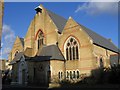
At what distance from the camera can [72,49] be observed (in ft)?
125

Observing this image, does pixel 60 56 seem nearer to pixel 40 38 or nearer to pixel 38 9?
pixel 40 38

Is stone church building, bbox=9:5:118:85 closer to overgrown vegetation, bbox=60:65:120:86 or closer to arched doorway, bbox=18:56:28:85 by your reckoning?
arched doorway, bbox=18:56:28:85

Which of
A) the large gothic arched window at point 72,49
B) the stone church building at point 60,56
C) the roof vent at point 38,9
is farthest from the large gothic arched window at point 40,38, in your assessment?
the large gothic arched window at point 72,49

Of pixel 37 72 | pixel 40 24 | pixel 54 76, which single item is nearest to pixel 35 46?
pixel 40 24

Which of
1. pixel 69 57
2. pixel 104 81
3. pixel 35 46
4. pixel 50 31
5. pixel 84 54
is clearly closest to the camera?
pixel 104 81

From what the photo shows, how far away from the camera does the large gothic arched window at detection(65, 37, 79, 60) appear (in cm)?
3741

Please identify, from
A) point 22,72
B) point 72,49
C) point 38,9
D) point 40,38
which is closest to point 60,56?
point 72,49

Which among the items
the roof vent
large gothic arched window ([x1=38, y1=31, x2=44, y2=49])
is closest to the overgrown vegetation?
large gothic arched window ([x1=38, y1=31, x2=44, y2=49])

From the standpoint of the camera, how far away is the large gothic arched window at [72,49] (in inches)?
1473

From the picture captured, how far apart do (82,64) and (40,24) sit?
14.2m

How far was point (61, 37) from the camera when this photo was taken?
40.0 m

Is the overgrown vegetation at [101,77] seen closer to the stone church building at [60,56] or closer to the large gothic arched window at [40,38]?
the stone church building at [60,56]

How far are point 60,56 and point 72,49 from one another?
253 centimetres

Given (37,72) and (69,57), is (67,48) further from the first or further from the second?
(37,72)
